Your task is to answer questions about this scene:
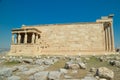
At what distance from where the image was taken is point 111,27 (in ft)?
108

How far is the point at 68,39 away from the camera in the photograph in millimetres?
34812

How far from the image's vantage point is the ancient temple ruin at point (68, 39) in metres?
33.0

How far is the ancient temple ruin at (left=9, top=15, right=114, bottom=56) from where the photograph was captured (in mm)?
33000

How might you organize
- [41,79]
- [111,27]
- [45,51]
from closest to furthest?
[41,79]
[111,27]
[45,51]

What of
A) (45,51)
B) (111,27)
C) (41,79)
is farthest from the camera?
(45,51)

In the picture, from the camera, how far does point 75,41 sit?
1356 inches

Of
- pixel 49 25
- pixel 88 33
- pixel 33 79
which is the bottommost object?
pixel 33 79

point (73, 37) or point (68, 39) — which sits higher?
point (73, 37)

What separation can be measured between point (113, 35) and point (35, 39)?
762 inches

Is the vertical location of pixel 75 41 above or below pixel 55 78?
above

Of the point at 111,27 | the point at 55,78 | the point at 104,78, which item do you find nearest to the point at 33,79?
the point at 55,78

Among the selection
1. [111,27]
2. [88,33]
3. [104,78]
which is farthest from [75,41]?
[104,78]

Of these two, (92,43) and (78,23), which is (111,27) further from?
(78,23)

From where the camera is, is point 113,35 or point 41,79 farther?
point 113,35
